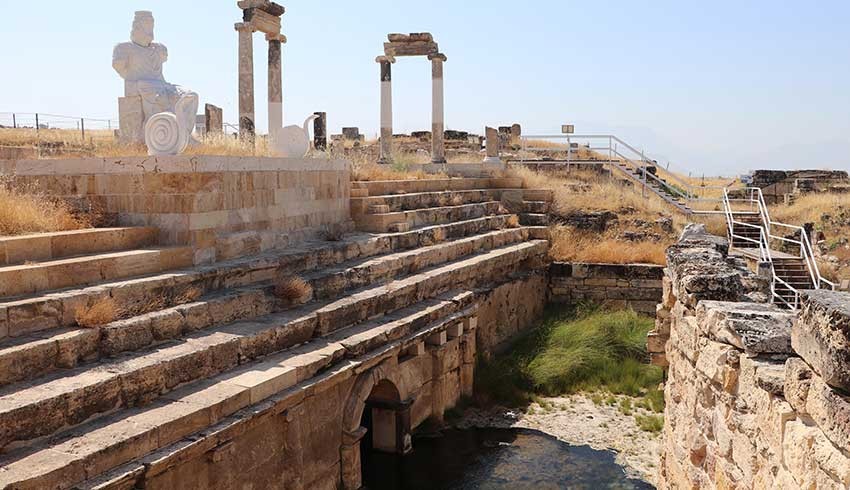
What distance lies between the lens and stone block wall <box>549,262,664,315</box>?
1414 centimetres

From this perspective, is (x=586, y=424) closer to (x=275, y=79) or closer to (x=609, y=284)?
(x=609, y=284)

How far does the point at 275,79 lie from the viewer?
50.5ft

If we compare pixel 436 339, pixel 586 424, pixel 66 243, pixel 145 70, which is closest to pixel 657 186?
pixel 586 424

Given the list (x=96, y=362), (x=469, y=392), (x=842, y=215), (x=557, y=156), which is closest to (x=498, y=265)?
(x=469, y=392)

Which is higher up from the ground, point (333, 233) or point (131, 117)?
point (131, 117)

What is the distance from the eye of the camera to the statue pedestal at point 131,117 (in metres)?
10.5

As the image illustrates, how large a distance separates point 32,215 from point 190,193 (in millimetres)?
1453

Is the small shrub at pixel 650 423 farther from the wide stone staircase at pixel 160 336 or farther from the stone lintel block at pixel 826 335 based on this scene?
the stone lintel block at pixel 826 335

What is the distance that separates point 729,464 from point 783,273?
29.7ft

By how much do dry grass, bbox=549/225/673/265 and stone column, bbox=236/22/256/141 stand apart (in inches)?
266

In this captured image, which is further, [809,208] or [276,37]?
[809,208]

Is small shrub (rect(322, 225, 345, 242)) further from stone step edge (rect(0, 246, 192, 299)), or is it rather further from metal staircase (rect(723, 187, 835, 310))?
metal staircase (rect(723, 187, 835, 310))

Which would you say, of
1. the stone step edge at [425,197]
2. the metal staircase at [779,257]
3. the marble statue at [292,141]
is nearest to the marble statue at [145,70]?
the marble statue at [292,141]

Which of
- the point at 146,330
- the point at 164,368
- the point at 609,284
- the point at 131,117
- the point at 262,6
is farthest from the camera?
the point at 262,6
